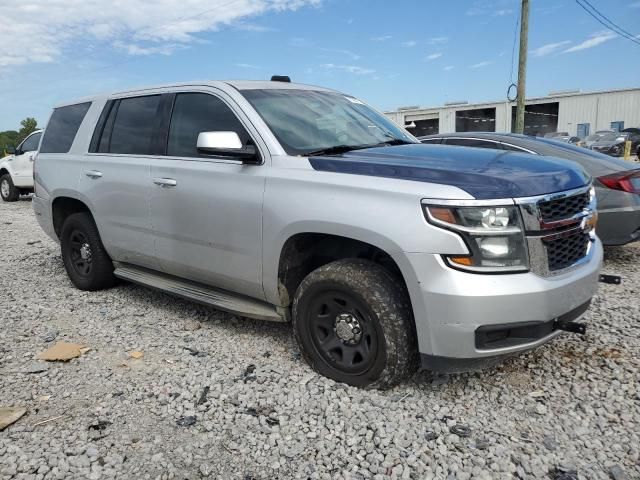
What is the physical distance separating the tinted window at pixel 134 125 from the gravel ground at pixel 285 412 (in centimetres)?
151

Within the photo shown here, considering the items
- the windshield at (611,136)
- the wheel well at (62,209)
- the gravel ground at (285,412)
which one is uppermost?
the windshield at (611,136)

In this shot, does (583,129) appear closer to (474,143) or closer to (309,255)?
(474,143)

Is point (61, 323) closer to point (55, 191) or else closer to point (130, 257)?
point (130, 257)

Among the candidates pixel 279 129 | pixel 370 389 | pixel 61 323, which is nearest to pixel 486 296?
pixel 370 389

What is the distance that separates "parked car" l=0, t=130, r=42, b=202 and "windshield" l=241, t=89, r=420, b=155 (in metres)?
12.2

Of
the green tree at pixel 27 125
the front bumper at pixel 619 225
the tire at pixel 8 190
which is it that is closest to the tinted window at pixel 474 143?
the front bumper at pixel 619 225

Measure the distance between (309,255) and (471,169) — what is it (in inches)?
45.9

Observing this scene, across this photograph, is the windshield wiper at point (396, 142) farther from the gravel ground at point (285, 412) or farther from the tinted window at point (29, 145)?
A: the tinted window at point (29, 145)

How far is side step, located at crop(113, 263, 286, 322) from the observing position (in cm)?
351

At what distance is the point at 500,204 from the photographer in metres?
2.55

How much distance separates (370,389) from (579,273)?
1.32 m

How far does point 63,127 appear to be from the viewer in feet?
17.5

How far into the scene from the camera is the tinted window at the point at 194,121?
3.67 metres

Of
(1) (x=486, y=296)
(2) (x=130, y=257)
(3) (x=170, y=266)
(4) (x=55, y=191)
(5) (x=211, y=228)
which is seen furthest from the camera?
(4) (x=55, y=191)
